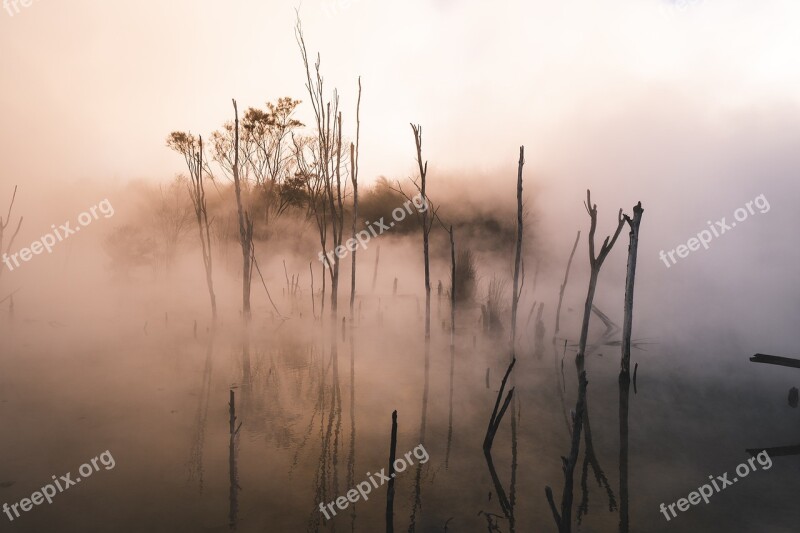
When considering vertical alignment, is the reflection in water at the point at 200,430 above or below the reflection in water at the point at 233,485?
above

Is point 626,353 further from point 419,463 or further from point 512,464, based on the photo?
point 419,463

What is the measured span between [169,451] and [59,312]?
1006 cm

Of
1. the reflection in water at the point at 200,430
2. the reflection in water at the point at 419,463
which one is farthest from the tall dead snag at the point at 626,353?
the reflection in water at the point at 200,430

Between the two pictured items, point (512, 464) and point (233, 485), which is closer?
point (233, 485)

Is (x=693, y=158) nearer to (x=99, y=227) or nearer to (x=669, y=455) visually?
(x=669, y=455)

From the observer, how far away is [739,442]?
19.5 ft

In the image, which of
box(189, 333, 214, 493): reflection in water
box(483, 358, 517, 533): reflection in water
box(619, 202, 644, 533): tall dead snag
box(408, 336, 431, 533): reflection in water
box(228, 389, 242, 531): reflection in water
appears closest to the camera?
box(228, 389, 242, 531): reflection in water

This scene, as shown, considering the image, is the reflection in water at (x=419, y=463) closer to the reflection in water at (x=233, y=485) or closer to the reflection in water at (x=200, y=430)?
the reflection in water at (x=233, y=485)

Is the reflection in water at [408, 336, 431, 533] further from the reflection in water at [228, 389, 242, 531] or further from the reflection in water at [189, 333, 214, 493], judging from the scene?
the reflection in water at [189, 333, 214, 493]

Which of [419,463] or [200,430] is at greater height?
[200,430]

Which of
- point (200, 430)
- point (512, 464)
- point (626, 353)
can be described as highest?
point (626, 353)

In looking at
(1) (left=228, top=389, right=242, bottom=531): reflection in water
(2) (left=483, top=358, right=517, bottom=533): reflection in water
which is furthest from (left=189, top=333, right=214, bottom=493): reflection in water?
(2) (left=483, top=358, right=517, bottom=533): reflection in water

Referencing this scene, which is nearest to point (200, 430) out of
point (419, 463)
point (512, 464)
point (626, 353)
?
point (419, 463)

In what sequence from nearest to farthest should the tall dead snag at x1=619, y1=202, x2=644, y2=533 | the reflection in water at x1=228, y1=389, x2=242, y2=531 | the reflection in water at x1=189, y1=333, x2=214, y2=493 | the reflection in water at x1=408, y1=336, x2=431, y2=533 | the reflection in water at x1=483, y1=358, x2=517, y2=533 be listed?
the reflection in water at x1=228, y1=389, x2=242, y2=531
the reflection in water at x1=408, y1=336, x2=431, y2=533
the reflection in water at x1=483, y1=358, x2=517, y2=533
the reflection in water at x1=189, y1=333, x2=214, y2=493
the tall dead snag at x1=619, y1=202, x2=644, y2=533
